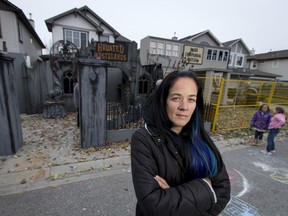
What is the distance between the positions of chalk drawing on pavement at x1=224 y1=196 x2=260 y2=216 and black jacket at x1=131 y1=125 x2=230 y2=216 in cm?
174

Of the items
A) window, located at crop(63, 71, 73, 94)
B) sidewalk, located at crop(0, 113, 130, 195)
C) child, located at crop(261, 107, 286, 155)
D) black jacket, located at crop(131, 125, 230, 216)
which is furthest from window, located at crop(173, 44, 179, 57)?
black jacket, located at crop(131, 125, 230, 216)

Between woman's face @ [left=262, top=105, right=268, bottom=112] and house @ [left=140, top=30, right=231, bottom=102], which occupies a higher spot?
house @ [left=140, top=30, right=231, bottom=102]

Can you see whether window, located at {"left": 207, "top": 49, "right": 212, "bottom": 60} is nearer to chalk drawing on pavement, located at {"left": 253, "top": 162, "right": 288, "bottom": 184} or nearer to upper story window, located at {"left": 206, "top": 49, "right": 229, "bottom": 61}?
upper story window, located at {"left": 206, "top": 49, "right": 229, "bottom": 61}

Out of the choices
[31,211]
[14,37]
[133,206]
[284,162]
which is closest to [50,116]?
[31,211]

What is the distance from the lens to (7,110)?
151 inches

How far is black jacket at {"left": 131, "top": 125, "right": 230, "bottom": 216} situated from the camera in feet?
3.58

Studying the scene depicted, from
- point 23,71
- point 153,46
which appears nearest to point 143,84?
point 23,71

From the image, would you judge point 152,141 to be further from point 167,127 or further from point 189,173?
point 189,173

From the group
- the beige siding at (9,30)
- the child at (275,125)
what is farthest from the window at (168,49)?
the child at (275,125)

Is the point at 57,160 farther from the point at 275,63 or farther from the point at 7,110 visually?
the point at 275,63

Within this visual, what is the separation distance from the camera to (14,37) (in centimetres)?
1088

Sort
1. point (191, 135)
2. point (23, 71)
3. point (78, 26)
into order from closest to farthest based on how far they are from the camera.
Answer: point (191, 135), point (23, 71), point (78, 26)

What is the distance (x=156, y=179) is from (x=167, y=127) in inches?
16.5

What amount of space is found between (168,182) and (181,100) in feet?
2.22
